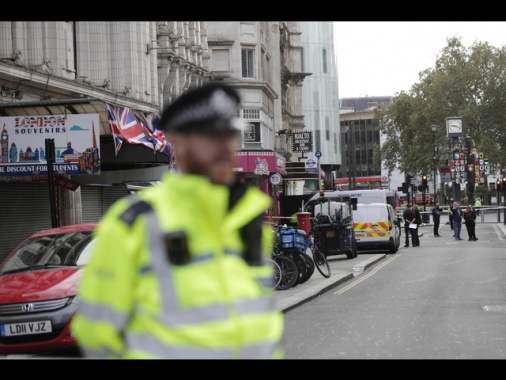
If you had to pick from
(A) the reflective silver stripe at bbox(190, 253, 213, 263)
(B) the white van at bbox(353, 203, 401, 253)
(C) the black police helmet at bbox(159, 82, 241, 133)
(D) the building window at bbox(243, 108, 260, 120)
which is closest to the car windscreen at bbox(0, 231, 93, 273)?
(C) the black police helmet at bbox(159, 82, 241, 133)

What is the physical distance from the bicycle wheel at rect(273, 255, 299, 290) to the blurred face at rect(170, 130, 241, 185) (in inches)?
679

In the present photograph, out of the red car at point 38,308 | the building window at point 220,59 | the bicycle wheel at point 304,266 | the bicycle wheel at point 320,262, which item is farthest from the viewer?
the building window at point 220,59

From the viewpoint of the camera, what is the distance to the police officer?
3027 millimetres

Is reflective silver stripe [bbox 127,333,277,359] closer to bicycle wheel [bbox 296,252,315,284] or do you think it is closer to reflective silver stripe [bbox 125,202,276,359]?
reflective silver stripe [bbox 125,202,276,359]

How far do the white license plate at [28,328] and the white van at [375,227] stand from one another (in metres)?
26.3

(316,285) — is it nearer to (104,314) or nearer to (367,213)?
(367,213)

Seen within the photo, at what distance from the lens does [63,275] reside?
39.4 ft

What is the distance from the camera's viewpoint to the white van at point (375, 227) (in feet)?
122

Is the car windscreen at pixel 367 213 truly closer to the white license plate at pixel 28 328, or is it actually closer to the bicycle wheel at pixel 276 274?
the bicycle wheel at pixel 276 274

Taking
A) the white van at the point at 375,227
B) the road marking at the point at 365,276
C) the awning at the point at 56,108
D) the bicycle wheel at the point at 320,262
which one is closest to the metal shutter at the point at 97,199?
the white van at the point at 375,227

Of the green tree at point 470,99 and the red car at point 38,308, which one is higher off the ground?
the green tree at point 470,99

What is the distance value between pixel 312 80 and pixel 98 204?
211 ft

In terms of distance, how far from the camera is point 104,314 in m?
3.04

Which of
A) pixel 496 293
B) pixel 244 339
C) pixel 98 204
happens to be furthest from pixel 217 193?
pixel 98 204
